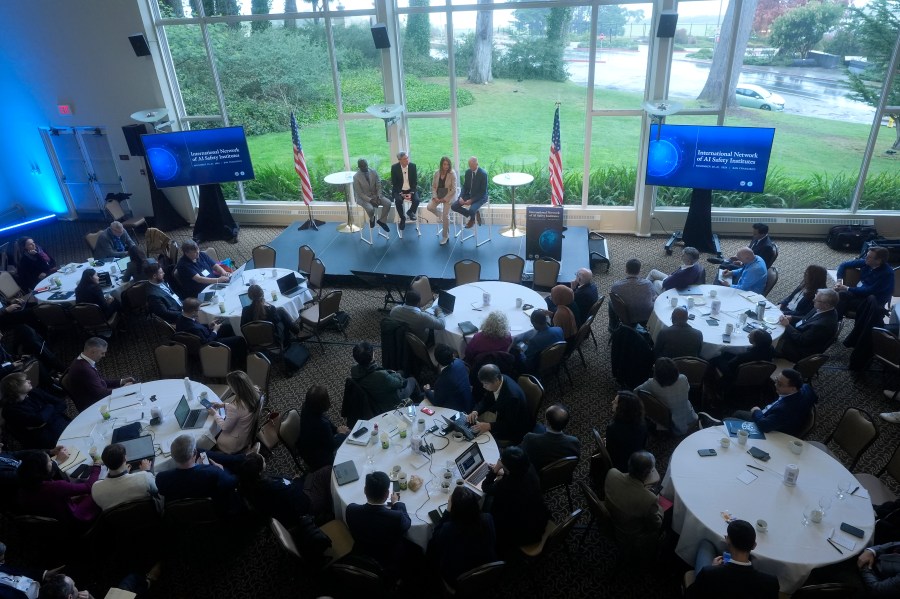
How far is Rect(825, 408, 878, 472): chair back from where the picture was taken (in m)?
5.23

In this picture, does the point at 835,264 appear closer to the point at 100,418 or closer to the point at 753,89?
the point at 753,89

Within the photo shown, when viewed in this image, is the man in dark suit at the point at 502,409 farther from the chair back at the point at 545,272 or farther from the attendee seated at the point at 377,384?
the chair back at the point at 545,272

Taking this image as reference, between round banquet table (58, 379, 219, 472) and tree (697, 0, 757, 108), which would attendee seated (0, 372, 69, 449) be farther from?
tree (697, 0, 757, 108)

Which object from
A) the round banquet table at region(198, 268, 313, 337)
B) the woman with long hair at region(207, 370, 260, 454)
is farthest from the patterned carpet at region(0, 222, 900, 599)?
the woman with long hair at region(207, 370, 260, 454)

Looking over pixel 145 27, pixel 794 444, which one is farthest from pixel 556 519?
pixel 145 27

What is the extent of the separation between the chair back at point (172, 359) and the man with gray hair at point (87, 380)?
690 millimetres

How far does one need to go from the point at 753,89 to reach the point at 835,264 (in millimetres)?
3579

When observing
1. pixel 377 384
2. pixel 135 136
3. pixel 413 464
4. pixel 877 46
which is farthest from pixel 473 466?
pixel 135 136

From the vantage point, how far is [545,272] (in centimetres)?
938

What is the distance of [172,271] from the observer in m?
10.1

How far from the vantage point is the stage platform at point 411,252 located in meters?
10.4

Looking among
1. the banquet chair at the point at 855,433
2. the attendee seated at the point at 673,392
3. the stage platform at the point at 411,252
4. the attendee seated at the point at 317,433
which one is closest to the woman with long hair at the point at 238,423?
the attendee seated at the point at 317,433

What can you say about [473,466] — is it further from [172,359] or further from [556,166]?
[556,166]

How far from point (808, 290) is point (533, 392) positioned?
4.14 metres
